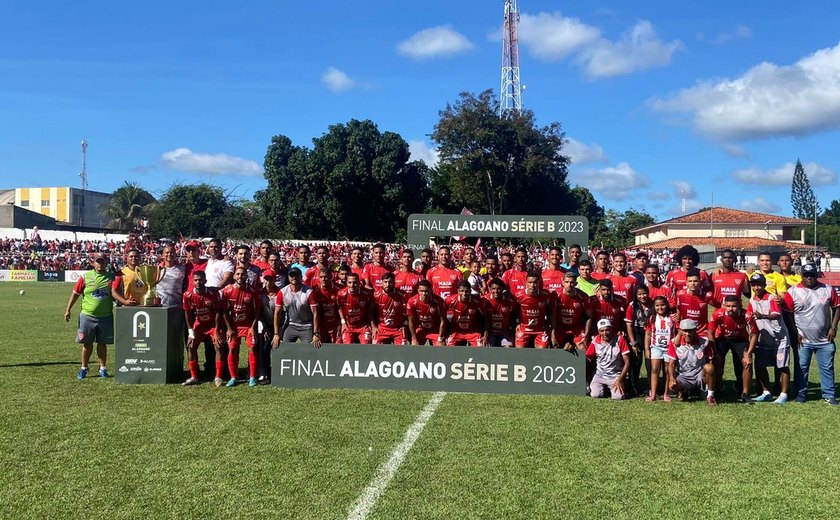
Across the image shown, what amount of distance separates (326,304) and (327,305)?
0.02 meters

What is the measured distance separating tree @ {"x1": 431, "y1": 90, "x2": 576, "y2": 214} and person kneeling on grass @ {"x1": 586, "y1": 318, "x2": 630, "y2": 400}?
39996 mm

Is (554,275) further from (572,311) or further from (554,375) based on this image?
(554,375)

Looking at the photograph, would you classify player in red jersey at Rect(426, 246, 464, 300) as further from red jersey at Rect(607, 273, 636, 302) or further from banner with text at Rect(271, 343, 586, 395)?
red jersey at Rect(607, 273, 636, 302)

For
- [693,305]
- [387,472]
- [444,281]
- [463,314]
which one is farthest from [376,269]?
[387,472]

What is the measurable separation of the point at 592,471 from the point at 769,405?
12.3ft

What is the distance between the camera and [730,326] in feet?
27.6

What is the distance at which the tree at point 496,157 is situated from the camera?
48188 mm

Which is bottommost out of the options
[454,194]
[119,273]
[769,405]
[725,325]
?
[769,405]

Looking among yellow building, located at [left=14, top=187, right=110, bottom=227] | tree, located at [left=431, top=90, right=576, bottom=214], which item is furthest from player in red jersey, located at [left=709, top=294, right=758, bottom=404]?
yellow building, located at [left=14, top=187, right=110, bottom=227]

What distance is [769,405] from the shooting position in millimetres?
8000

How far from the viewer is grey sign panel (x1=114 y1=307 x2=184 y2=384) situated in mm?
9055

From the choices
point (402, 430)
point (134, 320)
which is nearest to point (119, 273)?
point (134, 320)

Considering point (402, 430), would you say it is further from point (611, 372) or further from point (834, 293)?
point (834, 293)

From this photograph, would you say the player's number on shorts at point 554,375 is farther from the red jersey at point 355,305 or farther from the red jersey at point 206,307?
the red jersey at point 206,307
